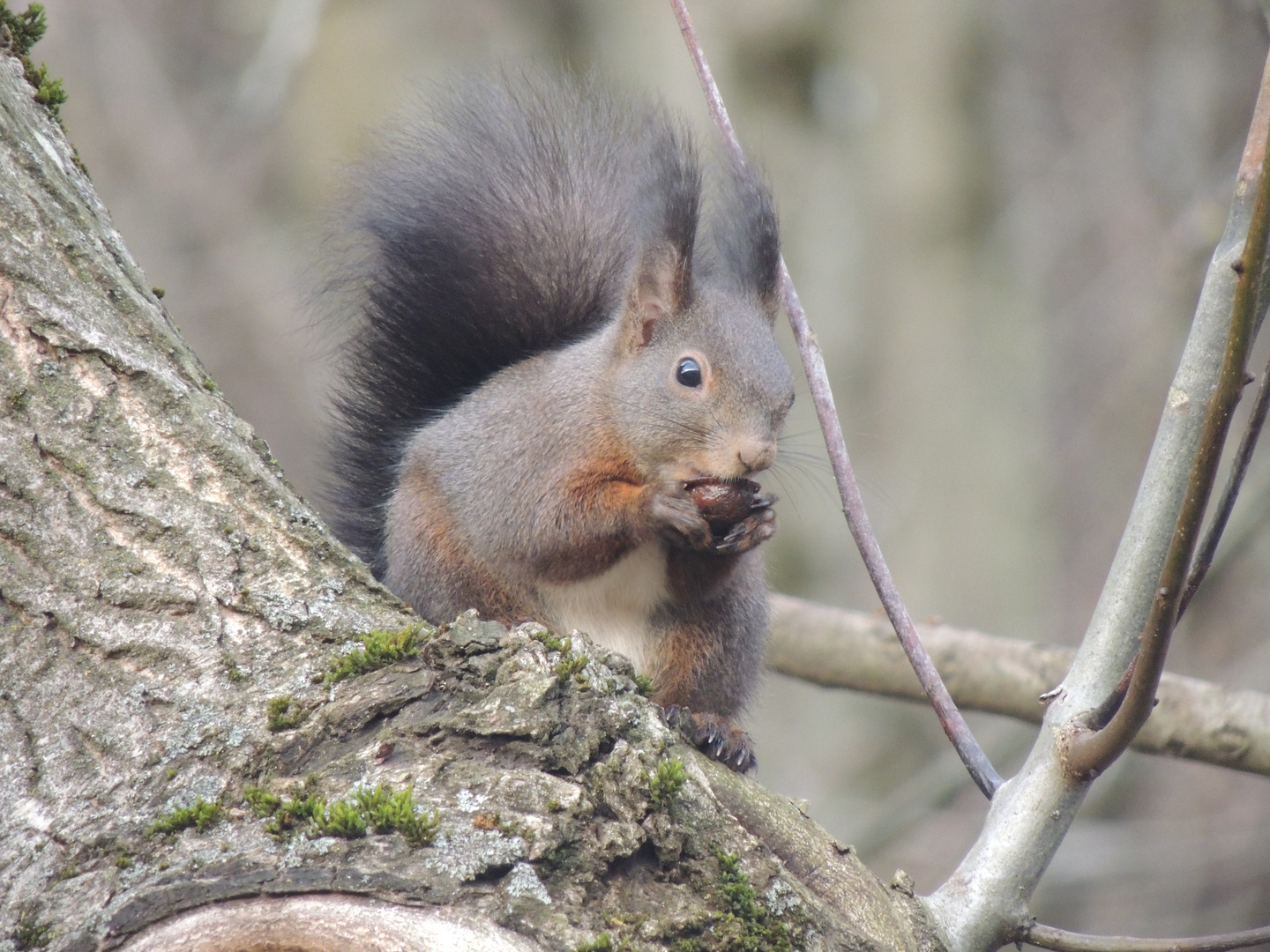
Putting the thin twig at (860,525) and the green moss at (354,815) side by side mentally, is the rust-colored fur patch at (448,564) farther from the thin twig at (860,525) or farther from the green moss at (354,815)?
the green moss at (354,815)

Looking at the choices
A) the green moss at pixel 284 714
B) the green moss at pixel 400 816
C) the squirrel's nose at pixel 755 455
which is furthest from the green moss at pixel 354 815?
the squirrel's nose at pixel 755 455

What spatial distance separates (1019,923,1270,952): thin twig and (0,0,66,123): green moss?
188 cm

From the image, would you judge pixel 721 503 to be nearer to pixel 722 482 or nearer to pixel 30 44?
pixel 722 482

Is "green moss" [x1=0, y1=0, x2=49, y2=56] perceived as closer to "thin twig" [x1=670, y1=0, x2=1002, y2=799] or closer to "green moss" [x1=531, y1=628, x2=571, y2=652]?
"thin twig" [x1=670, y1=0, x2=1002, y2=799]

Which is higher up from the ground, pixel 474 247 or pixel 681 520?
pixel 474 247

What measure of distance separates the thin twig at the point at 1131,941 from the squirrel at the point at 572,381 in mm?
640

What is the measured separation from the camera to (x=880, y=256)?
6371 mm

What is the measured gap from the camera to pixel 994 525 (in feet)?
21.3

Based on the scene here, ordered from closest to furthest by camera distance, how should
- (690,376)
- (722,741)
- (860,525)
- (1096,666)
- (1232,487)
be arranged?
(1232,487) < (1096,666) < (860,525) < (722,741) < (690,376)

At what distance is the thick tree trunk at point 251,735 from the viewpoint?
128cm

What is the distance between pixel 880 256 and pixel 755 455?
4364mm

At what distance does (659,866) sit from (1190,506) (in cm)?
68

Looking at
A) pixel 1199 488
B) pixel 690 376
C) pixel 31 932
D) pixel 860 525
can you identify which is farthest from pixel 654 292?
pixel 31 932

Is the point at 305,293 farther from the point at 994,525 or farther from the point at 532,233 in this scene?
the point at 994,525
